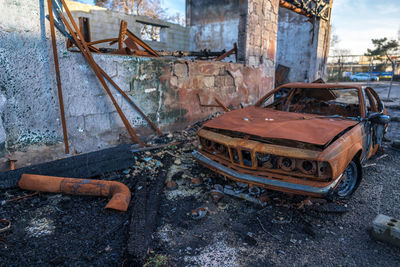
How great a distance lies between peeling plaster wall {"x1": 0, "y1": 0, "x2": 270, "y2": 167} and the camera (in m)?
3.08

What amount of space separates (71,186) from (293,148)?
2.53m

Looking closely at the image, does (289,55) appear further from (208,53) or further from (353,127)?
(353,127)

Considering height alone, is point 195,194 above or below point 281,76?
below

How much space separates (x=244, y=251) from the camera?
6.56 ft

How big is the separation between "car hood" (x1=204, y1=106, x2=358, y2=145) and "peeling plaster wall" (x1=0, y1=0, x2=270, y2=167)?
1.85 metres

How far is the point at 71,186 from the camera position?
277 cm

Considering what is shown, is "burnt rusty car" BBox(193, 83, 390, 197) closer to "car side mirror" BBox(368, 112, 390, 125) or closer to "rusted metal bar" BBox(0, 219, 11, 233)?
"car side mirror" BBox(368, 112, 390, 125)

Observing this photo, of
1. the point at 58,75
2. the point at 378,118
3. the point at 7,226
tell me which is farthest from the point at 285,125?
the point at 58,75

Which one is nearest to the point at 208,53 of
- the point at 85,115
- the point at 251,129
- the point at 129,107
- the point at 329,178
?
the point at 129,107

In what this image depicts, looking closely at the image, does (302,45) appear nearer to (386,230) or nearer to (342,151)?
(342,151)

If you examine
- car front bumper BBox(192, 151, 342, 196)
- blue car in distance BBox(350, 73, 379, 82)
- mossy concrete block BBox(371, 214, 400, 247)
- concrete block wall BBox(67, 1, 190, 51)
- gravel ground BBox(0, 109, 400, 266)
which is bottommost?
gravel ground BBox(0, 109, 400, 266)

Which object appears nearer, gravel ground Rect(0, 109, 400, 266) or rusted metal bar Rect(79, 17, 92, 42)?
gravel ground Rect(0, 109, 400, 266)

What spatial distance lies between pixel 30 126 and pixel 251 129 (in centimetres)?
302

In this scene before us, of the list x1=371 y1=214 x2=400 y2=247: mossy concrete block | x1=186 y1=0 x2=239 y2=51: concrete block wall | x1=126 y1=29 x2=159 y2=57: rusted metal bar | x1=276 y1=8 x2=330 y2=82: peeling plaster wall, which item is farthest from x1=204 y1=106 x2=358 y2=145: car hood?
x1=186 y1=0 x2=239 y2=51: concrete block wall
